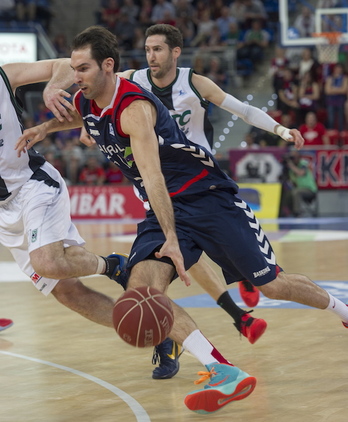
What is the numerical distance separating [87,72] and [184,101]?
2.07m

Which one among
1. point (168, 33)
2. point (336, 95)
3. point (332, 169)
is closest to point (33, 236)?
point (168, 33)

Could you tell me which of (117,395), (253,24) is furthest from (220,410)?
(253,24)

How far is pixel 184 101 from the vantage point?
21.0ft

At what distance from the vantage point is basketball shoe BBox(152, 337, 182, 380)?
4938 millimetres

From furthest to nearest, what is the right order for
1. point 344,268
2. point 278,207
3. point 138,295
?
point 278,207 < point 344,268 < point 138,295

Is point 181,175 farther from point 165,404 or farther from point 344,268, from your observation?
point 344,268

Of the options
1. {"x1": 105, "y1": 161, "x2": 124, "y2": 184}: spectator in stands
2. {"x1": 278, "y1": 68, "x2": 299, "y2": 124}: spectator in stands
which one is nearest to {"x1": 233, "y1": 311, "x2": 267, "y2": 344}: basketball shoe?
{"x1": 105, "y1": 161, "x2": 124, "y2": 184}: spectator in stands

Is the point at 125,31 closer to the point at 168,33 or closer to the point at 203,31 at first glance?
the point at 203,31

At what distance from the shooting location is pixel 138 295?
4035 mm

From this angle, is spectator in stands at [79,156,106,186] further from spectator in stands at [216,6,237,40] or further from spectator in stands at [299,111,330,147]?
spectator in stands at [216,6,237,40]

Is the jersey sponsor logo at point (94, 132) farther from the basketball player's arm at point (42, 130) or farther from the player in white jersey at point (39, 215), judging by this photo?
the player in white jersey at point (39, 215)

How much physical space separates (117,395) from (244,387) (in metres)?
0.82

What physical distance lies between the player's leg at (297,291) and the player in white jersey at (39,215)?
1061 millimetres

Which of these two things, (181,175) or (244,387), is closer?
(244,387)
